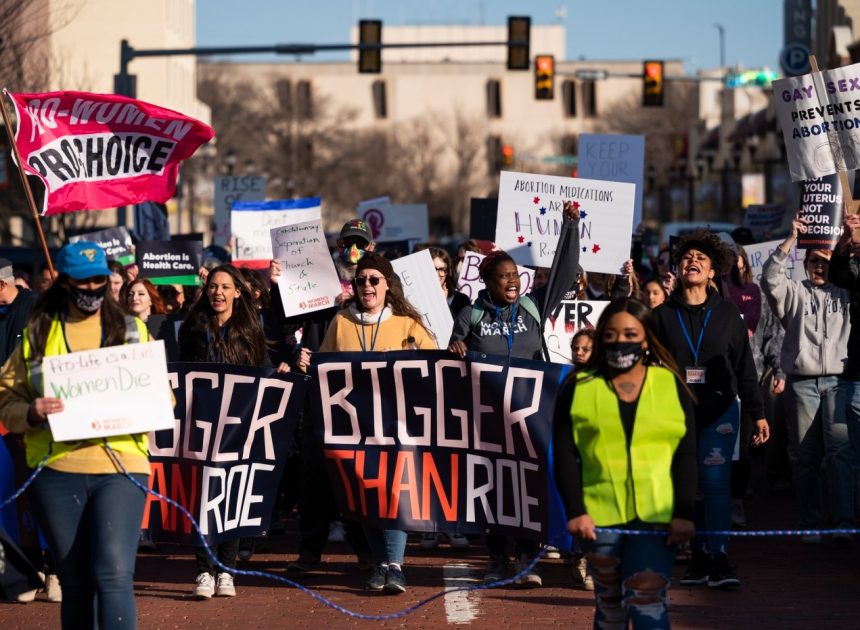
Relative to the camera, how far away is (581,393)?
19.3 ft

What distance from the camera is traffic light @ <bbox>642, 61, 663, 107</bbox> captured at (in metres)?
31.8

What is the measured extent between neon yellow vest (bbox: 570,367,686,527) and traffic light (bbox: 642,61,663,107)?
1049 inches

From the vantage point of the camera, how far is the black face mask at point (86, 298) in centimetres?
609

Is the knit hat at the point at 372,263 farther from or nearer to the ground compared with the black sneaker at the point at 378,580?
farther from the ground

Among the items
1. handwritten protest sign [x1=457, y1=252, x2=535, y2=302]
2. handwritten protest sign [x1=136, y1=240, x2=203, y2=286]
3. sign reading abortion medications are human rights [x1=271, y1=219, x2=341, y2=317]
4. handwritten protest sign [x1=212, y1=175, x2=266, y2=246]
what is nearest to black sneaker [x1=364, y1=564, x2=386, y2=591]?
sign reading abortion medications are human rights [x1=271, y1=219, x2=341, y2=317]

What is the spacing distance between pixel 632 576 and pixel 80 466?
7.27 ft

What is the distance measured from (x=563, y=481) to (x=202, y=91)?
241 feet

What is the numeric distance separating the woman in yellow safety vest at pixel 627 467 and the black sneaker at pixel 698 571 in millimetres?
2953

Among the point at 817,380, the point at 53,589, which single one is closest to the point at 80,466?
the point at 53,589

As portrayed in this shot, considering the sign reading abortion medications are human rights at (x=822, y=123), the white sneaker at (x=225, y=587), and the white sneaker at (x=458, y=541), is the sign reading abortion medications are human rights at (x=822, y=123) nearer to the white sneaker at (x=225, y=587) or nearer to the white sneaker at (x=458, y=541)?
the white sneaker at (x=458, y=541)

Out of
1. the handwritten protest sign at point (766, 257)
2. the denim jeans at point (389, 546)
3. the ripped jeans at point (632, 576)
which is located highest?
the handwritten protest sign at point (766, 257)

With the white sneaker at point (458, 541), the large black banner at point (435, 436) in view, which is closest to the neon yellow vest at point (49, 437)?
the large black banner at point (435, 436)

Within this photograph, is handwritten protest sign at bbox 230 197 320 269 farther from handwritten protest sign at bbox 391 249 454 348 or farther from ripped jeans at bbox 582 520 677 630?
ripped jeans at bbox 582 520 677 630

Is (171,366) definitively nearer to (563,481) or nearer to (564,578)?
(564,578)
